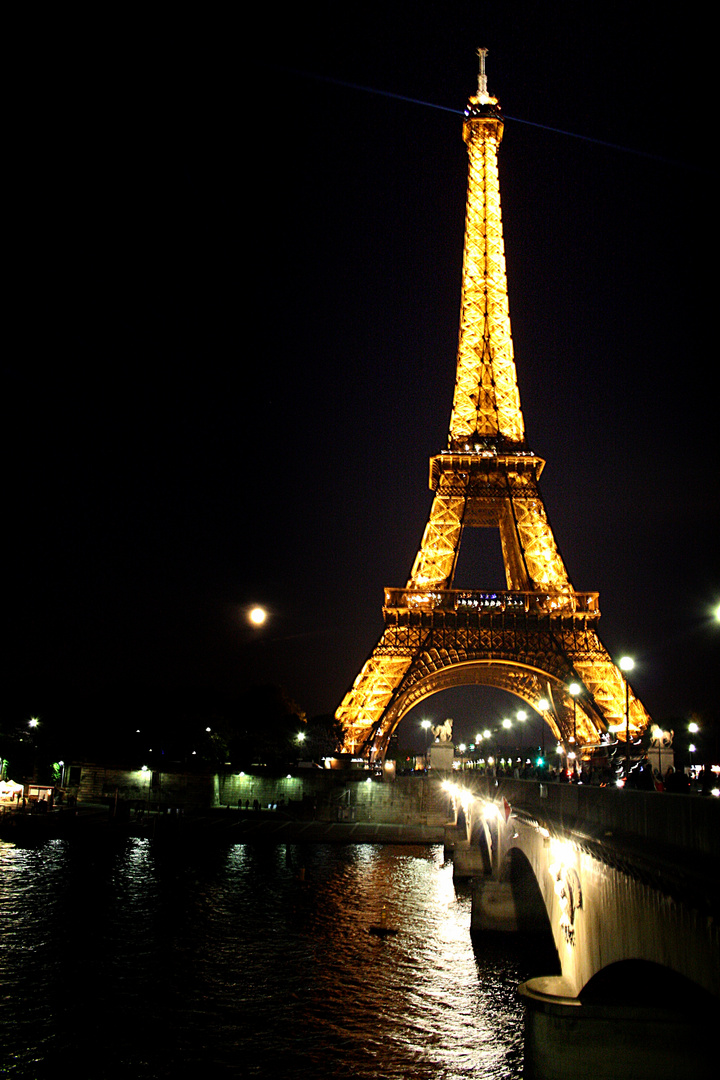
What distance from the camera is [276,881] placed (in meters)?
40.4

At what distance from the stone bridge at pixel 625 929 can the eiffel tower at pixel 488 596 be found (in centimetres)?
3301

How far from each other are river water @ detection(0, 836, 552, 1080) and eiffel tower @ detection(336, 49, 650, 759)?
18.6 meters

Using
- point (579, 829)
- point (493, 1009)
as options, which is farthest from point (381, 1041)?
point (579, 829)

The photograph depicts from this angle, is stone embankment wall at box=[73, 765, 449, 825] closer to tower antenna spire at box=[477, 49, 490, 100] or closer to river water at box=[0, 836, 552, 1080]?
river water at box=[0, 836, 552, 1080]

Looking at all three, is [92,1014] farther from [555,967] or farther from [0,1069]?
[555,967]

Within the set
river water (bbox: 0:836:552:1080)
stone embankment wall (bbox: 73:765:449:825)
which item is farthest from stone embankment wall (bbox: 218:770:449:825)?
river water (bbox: 0:836:552:1080)

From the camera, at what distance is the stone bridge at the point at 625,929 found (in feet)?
27.9

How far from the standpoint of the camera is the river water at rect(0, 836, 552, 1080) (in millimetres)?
18219

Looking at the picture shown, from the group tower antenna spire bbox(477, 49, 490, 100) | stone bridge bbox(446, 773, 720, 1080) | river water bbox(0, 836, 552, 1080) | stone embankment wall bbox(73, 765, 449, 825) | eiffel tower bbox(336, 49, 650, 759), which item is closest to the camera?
stone bridge bbox(446, 773, 720, 1080)

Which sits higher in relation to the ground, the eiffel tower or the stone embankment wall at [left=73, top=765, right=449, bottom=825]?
the eiffel tower

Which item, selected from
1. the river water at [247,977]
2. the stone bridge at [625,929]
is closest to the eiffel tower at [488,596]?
the river water at [247,977]

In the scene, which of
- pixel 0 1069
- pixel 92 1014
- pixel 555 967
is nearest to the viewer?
pixel 0 1069

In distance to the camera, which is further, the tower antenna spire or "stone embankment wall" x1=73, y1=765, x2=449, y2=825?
the tower antenna spire

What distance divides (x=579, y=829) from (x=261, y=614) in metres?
24.6
